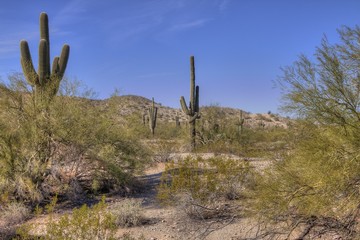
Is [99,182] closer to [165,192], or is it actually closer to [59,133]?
[59,133]

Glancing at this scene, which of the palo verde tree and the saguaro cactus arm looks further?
the saguaro cactus arm

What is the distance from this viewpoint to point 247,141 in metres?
24.6

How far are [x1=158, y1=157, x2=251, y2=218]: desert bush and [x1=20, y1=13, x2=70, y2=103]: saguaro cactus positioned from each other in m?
4.66

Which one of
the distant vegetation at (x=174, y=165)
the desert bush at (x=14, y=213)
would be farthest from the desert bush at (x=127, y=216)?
the desert bush at (x=14, y=213)

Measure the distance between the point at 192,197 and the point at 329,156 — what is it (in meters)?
3.99

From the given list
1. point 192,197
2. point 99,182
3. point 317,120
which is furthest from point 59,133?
point 317,120

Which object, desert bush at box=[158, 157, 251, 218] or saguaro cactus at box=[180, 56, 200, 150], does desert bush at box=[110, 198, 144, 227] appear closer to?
desert bush at box=[158, 157, 251, 218]

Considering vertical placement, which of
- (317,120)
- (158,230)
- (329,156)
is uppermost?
(317,120)

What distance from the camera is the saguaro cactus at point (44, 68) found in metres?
11.7

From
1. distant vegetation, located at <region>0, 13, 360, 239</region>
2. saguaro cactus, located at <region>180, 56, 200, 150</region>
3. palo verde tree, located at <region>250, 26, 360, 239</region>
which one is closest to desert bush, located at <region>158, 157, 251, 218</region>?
distant vegetation, located at <region>0, 13, 360, 239</region>

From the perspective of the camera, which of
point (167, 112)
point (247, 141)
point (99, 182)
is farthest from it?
point (167, 112)

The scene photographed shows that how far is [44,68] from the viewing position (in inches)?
512

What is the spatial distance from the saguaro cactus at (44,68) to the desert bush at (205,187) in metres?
4.66

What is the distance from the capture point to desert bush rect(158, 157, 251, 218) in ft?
28.6
